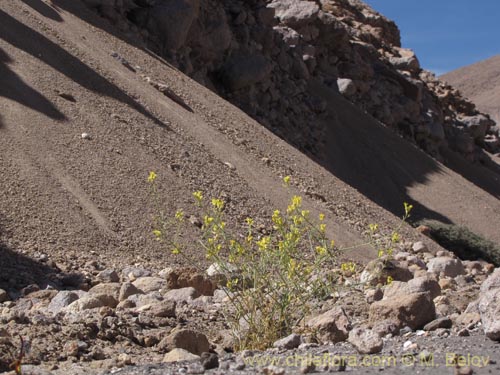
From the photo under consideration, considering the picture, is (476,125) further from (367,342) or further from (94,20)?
(367,342)

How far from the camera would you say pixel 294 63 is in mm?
27047

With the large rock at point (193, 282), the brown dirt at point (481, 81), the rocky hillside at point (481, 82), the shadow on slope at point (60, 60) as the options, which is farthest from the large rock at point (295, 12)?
the brown dirt at point (481, 81)

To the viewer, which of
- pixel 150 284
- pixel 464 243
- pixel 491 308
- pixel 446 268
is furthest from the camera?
pixel 464 243

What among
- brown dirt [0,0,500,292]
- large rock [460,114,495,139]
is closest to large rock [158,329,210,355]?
brown dirt [0,0,500,292]

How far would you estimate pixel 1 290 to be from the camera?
7875mm

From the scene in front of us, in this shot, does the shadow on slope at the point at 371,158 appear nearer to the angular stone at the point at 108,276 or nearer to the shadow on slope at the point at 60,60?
the shadow on slope at the point at 60,60

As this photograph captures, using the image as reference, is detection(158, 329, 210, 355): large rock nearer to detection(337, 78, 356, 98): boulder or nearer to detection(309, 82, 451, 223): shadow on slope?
detection(309, 82, 451, 223): shadow on slope

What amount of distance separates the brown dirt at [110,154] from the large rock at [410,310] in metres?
4.64

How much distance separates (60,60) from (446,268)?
25.8 feet

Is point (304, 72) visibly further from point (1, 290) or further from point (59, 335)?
point (59, 335)

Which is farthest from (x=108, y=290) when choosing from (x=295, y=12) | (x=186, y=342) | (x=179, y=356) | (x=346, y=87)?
(x=295, y=12)

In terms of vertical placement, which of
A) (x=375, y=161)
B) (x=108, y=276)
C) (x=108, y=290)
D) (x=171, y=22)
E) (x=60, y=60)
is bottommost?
(x=108, y=276)

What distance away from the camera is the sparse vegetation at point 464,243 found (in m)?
19.7

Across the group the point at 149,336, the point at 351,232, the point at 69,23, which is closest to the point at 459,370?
the point at 149,336
